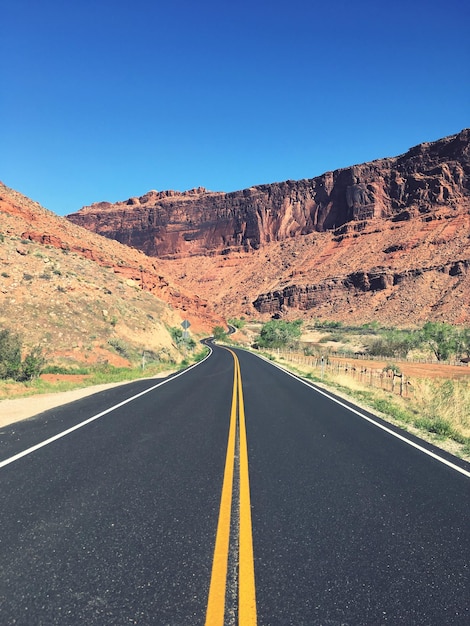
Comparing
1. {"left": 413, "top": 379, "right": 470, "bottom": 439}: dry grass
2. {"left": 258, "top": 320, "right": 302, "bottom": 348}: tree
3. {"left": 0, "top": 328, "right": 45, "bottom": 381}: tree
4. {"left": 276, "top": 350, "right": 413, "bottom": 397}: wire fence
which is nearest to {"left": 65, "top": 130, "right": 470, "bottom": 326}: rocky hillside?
{"left": 258, "top": 320, "right": 302, "bottom": 348}: tree

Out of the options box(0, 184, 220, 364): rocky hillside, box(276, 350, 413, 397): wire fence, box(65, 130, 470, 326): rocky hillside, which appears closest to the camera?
box(276, 350, 413, 397): wire fence

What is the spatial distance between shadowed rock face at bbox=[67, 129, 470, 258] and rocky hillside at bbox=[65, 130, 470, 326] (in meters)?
0.36

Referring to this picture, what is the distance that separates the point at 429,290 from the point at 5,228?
72084 mm

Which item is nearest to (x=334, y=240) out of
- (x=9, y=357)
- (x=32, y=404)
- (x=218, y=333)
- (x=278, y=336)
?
(x=218, y=333)

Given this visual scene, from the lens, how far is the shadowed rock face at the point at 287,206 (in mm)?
99312

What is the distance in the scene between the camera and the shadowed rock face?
99.3m

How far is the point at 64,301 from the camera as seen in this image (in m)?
25.1

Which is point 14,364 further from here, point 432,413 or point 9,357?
point 432,413

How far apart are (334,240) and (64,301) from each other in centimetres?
9862

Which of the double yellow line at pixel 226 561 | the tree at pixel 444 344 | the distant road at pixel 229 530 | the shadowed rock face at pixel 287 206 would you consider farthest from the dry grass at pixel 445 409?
the shadowed rock face at pixel 287 206

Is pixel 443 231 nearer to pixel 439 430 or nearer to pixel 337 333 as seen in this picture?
pixel 337 333

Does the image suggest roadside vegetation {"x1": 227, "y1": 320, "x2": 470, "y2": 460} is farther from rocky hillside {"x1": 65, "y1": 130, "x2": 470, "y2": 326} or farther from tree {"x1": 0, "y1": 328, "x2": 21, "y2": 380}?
rocky hillside {"x1": 65, "y1": 130, "x2": 470, "y2": 326}

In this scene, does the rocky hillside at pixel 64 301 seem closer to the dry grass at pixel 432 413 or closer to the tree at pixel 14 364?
the tree at pixel 14 364

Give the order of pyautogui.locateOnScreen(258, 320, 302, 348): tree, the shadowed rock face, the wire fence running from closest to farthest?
1. the wire fence
2. pyautogui.locateOnScreen(258, 320, 302, 348): tree
3. the shadowed rock face
